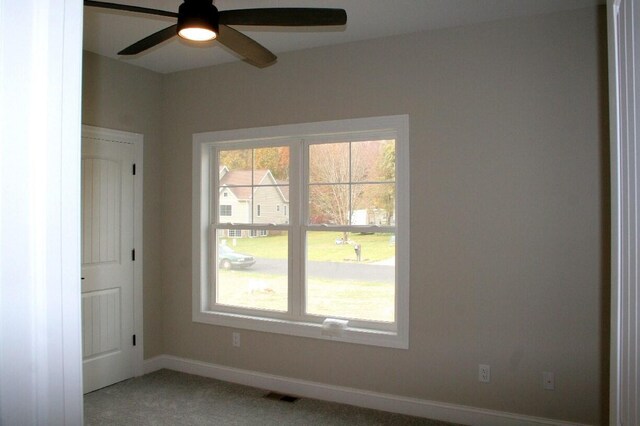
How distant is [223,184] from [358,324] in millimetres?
1825

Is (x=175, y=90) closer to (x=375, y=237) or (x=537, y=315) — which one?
(x=375, y=237)

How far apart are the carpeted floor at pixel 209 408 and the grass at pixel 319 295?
0.71 m

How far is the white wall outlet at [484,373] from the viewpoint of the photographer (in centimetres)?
304

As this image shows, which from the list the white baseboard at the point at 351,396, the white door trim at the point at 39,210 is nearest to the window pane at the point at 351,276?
the white baseboard at the point at 351,396

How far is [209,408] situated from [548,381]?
2.43 metres

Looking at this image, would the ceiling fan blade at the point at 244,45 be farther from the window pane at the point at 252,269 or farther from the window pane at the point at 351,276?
the window pane at the point at 252,269

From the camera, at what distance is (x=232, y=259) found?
163 inches

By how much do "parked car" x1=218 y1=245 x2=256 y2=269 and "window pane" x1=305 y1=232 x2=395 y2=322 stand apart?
2.08 feet

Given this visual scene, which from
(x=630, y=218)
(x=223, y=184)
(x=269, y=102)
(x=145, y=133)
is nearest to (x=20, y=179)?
(x=630, y=218)

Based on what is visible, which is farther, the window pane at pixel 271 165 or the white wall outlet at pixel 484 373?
the window pane at pixel 271 165

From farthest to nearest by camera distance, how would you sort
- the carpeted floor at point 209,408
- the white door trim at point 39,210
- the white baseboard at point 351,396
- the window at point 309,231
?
the window at point 309,231 < the carpeted floor at point 209,408 < the white baseboard at point 351,396 < the white door trim at point 39,210

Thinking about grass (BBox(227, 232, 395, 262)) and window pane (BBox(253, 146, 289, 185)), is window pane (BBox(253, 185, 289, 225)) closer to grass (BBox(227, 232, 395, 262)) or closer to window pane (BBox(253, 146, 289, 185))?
window pane (BBox(253, 146, 289, 185))

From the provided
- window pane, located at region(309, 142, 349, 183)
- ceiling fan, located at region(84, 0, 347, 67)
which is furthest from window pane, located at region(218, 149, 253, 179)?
ceiling fan, located at region(84, 0, 347, 67)

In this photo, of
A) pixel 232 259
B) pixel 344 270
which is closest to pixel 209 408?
pixel 232 259
